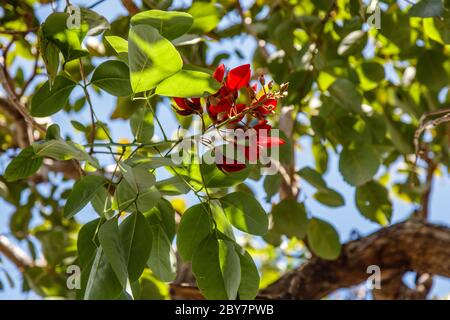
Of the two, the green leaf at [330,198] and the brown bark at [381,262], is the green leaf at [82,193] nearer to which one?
the green leaf at [330,198]

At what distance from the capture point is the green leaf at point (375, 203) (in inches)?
70.2

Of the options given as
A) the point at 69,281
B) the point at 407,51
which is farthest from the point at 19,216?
the point at 407,51

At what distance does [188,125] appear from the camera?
77.4 inches

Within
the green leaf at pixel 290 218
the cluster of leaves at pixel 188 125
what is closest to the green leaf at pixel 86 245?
the cluster of leaves at pixel 188 125

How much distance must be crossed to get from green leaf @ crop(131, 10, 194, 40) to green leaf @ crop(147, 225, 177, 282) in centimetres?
32

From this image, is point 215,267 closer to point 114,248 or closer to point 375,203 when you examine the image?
point 114,248

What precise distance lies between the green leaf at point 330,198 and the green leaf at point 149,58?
2.81 feet

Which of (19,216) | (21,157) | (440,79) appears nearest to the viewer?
(21,157)

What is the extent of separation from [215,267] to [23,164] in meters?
0.34

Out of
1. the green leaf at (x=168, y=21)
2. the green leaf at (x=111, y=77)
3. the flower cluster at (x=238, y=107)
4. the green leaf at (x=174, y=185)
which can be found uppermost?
the green leaf at (x=168, y=21)

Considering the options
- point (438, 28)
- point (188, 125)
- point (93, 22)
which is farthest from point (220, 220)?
point (188, 125)

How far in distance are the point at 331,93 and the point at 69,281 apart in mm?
744

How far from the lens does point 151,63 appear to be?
0.93m
